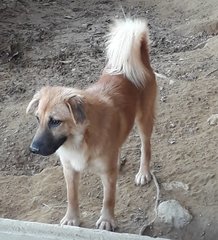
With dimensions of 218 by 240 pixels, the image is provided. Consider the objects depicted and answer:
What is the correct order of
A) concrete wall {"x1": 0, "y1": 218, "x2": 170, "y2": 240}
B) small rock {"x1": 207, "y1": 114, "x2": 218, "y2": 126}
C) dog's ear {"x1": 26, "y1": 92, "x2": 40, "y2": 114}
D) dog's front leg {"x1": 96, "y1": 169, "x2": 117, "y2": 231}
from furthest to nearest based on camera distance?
small rock {"x1": 207, "y1": 114, "x2": 218, "y2": 126} < dog's front leg {"x1": 96, "y1": 169, "x2": 117, "y2": 231} < dog's ear {"x1": 26, "y1": 92, "x2": 40, "y2": 114} < concrete wall {"x1": 0, "y1": 218, "x2": 170, "y2": 240}

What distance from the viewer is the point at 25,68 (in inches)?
238

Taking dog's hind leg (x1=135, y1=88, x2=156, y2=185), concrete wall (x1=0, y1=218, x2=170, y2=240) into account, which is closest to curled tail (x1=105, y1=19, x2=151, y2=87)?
dog's hind leg (x1=135, y1=88, x2=156, y2=185)

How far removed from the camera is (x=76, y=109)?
131 inches

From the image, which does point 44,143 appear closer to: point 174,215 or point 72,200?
point 72,200

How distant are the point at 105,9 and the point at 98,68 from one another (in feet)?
7.26

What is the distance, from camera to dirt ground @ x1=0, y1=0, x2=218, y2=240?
4.05 meters

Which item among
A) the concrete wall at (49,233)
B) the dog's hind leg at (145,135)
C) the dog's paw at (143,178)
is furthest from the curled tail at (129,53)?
the concrete wall at (49,233)

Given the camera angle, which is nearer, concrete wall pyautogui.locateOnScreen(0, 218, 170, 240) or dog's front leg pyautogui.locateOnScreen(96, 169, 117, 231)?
concrete wall pyautogui.locateOnScreen(0, 218, 170, 240)

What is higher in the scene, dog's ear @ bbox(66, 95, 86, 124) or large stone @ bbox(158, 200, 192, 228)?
dog's ear @ bbox(66, 95, 86, 124)

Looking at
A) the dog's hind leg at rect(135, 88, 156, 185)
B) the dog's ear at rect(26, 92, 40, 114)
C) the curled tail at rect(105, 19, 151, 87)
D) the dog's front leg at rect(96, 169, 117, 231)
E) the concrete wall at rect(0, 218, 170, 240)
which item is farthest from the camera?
the dog's hind leg at rect(135, 88, 156, 185)

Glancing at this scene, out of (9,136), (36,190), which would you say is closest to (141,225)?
(36,190)

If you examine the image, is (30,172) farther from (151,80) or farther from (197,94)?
(197,94)

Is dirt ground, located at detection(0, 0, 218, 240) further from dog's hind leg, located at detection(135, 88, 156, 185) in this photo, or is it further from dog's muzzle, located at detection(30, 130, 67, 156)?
dog's muzzle, located at detection(30, 130, 67, 156)

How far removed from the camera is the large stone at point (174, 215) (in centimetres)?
382
